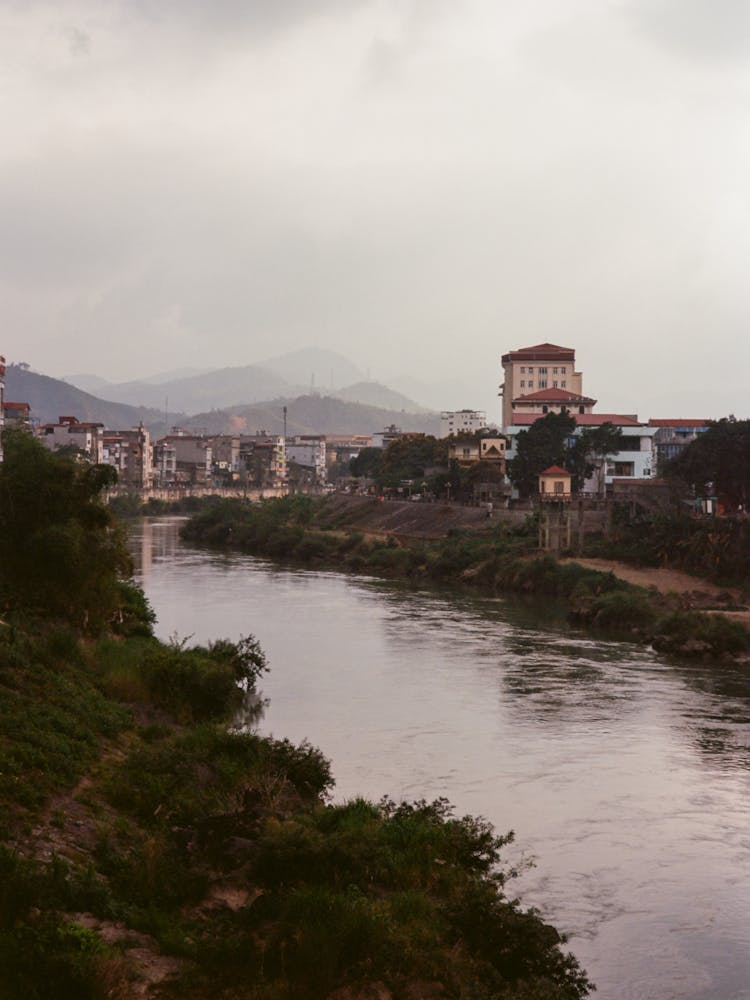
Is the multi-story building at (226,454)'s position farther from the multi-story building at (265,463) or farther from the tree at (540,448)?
the tree at (540,448)

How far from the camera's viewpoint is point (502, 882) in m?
17.5

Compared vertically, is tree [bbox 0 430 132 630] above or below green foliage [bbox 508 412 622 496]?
below

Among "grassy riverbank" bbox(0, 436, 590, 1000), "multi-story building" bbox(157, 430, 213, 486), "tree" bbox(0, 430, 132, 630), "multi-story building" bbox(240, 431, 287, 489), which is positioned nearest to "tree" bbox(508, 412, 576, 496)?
"tree" bbox(0, 430, 132, 630)

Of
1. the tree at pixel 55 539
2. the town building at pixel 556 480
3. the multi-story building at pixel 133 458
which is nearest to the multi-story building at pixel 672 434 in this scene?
the town building at pixel 556 480

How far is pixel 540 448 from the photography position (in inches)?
2923

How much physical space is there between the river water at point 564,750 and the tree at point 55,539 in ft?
16.6

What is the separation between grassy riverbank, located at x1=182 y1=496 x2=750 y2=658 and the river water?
195 centimetres

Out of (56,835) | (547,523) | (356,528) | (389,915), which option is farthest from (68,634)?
(356,528)

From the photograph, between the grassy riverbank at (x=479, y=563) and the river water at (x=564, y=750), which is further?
the grassy riverbank at (x=479, y=563)

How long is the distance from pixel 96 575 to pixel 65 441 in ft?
351

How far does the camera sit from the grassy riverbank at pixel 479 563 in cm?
4109

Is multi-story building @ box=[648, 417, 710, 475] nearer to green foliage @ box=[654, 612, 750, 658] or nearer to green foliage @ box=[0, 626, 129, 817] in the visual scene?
green foliage @ box=[654, 612, 750, 658]

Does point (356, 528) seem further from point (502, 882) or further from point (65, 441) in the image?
point (502, 882)

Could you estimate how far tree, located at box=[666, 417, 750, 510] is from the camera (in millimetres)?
57625
